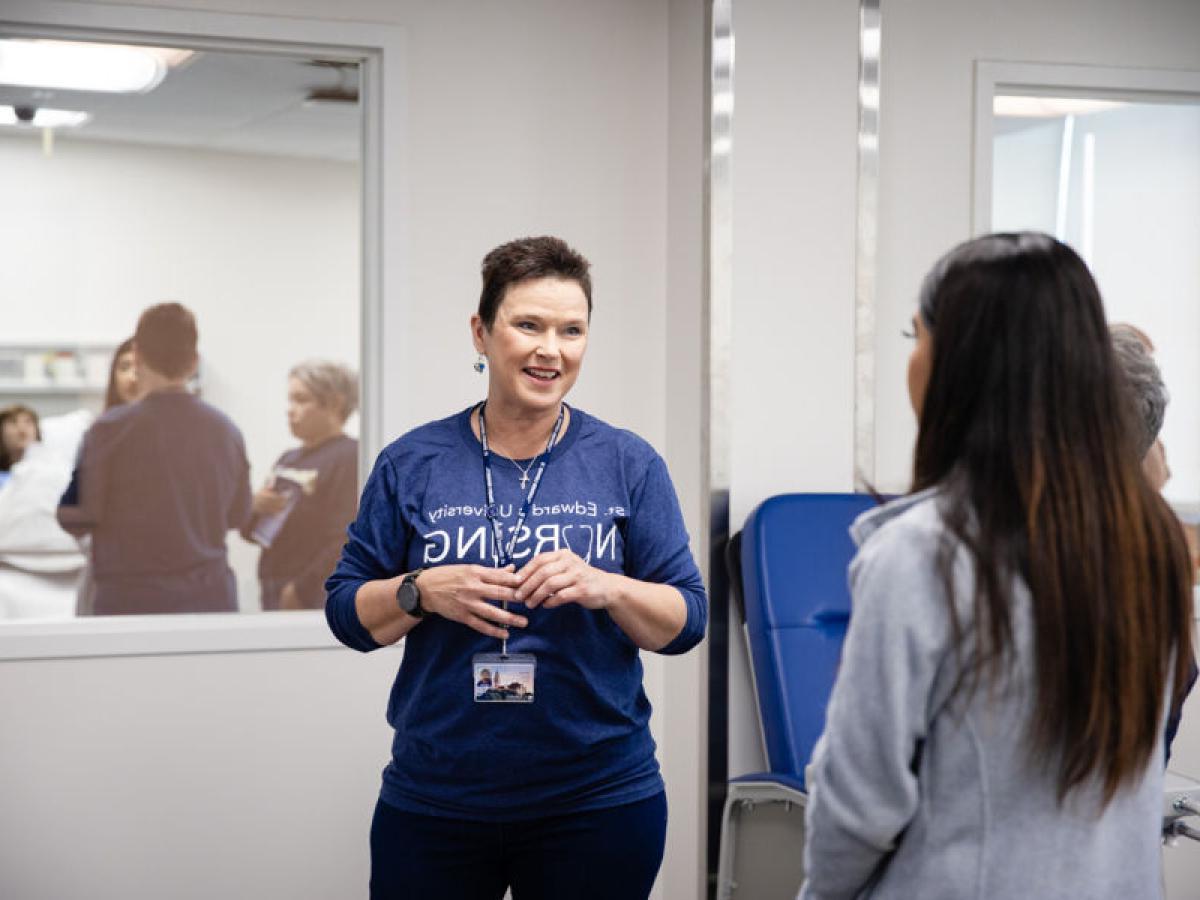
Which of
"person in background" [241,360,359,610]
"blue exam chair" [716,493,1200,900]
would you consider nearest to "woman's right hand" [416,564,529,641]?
"blue exam chair" [716,493,1200,900]

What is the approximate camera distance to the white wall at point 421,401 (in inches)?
130

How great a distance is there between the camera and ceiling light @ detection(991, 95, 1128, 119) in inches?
150

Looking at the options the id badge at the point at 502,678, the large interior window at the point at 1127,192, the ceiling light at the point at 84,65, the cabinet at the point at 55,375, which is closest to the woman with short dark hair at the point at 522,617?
the id badge at the point at 502,678

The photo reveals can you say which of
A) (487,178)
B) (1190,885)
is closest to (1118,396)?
(487,178)

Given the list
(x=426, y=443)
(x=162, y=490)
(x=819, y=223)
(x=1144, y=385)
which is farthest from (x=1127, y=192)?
(x=162, y=490)

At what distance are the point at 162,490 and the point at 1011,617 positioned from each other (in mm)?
2663

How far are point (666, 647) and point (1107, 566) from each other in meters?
0.92

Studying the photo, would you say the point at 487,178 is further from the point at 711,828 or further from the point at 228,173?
the point at 711,828

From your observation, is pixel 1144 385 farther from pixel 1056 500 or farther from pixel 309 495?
pixel 309 495

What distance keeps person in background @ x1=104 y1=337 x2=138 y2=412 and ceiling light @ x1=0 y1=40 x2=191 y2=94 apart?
64 cm

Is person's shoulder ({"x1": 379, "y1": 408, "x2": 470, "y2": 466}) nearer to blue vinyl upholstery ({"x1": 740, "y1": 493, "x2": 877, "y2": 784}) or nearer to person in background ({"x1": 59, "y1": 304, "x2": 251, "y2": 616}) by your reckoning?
blue vinyl upholstery ({"x1": 740, "y1": 493, "x2": 877, "y2": 784})

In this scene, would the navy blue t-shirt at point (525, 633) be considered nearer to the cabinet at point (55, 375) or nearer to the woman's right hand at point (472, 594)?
the woman's right hand at point (472, 594)

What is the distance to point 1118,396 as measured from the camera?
4.08 ft

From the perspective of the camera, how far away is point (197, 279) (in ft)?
11.3
